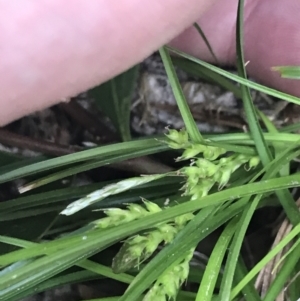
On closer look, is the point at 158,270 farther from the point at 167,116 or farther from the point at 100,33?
the point at 167,116

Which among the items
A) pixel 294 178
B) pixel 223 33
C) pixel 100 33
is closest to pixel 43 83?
pixel 100 33

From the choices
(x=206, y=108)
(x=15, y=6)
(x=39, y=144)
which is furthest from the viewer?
(x=206, y=108)

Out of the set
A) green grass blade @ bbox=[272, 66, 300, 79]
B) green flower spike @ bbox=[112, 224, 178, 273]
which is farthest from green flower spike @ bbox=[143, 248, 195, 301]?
green grass blade @ bbox=[272, 66, 300, 79]

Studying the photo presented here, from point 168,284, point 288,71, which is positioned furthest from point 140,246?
point 288,71

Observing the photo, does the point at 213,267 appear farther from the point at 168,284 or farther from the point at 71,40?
the point at 71,40

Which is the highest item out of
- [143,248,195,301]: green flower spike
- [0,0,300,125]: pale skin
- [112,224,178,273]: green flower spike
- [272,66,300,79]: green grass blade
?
[0,0,300,125]: pale skin

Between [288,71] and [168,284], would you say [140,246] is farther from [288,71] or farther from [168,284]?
[288,71]

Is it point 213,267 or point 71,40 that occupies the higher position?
point 71,40

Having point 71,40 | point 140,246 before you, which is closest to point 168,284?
point 140,246

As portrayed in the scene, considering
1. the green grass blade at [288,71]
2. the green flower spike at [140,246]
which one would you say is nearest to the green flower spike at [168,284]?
the green flower spike at [140,246]

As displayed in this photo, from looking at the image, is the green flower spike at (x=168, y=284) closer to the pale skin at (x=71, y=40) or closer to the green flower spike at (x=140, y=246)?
the green flower spike at (x=140, y=246)

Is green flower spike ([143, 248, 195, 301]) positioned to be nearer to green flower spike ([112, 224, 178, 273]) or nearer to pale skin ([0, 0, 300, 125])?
green flower spike ([112, 224, 178, 273])
